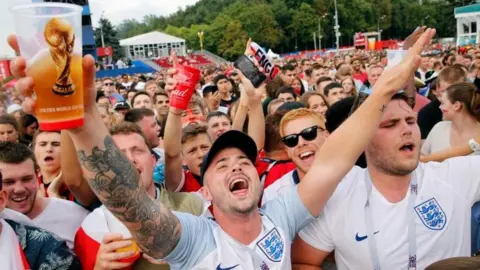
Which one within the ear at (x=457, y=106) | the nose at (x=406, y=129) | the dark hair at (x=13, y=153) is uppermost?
the nose at (x=406, y=129)

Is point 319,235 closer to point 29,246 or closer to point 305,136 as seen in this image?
point 305,136

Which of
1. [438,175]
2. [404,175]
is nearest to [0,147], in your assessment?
[404,175]

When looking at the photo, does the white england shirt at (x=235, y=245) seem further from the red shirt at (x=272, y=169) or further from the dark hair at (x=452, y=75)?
the dark hair at (x=452, y=75)

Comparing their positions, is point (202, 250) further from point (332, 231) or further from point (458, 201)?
point (458, 201)

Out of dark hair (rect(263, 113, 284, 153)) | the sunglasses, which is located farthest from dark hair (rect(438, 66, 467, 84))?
the sunglasses

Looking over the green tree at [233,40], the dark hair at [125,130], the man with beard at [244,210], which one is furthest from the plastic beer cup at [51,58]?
the green tree at [233,40]

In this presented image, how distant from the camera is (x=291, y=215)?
223 centimetres

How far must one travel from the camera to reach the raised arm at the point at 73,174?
214cm

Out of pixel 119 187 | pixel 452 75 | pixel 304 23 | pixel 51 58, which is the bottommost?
pixel 304 23

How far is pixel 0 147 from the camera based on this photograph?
8.98 feet

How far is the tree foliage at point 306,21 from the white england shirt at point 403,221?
6882 centimetres

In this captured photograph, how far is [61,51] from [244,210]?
3.71 ft

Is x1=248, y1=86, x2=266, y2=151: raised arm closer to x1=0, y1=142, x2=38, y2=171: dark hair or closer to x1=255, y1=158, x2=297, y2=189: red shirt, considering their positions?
x1=255, y1=158, x2=297, y2=189: red shirt

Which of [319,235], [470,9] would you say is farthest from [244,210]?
[470,9]
